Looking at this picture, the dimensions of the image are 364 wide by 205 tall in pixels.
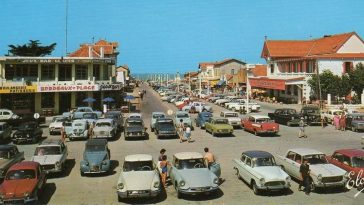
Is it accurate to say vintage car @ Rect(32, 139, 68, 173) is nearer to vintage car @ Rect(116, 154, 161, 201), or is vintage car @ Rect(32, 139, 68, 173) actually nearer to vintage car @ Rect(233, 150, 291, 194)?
vintage car @ Rect(116, 154, 161, 201)

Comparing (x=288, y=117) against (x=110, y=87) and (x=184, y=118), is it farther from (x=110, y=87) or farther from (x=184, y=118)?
(x=110, y=87)

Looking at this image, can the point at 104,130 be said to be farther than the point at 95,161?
Yes

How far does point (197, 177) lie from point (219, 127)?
15.7 m

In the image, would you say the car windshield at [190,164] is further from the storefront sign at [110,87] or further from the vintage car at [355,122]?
the storefront sign at [110,87]

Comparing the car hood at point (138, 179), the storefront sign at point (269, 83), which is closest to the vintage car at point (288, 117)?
the storefront sign at point (269, 83)

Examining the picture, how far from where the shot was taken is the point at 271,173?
16031 mm

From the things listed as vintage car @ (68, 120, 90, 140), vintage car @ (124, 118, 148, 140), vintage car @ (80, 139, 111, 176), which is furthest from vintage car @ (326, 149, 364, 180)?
vintage car @ (68, 120, 90, 140)

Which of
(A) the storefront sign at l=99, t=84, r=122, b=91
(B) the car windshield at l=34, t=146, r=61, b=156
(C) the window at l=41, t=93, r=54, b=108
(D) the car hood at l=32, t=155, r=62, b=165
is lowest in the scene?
(D) the car hood at l=32, t=155, r=62, b=165

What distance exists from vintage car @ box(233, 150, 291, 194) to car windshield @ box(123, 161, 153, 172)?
3.99 m

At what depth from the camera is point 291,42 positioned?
2822 inches

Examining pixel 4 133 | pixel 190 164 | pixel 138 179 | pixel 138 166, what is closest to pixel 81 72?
pixel 4 133

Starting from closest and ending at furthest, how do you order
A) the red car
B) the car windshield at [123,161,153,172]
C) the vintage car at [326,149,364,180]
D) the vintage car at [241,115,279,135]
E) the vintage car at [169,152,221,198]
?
1. the red car
2. the vintage car at [169,152,221,198]
3. the car windshield at [123,161,153,172]
4. the vintage car at [326,149,364,180]
5. the vintage car at [241,115,279,135]

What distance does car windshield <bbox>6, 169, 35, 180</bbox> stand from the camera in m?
15.7

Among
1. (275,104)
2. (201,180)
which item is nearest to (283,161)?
(201,180)
